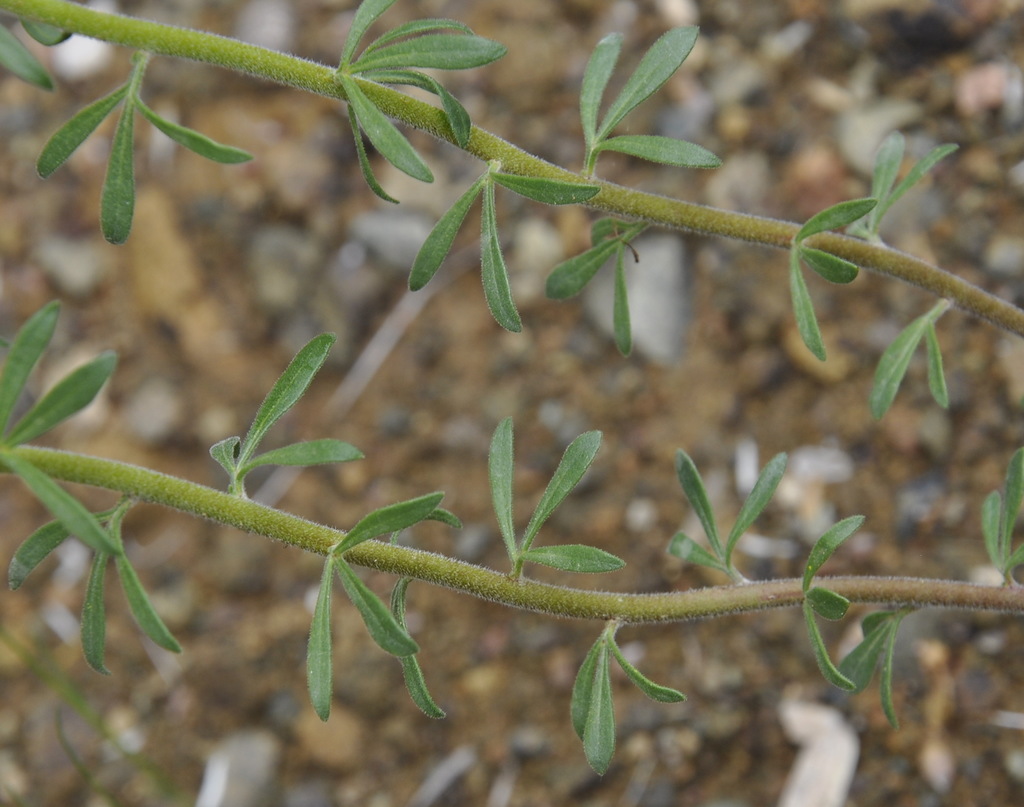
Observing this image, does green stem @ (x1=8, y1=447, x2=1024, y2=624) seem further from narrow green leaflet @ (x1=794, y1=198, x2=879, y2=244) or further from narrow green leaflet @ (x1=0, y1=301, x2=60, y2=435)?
narrow green leaflet @ (x1=794, y1=198, x2=879, y2=244)

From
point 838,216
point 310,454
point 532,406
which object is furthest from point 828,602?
point 532,406

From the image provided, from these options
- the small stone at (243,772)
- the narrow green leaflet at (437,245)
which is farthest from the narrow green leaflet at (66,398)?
the small stone at (243,772)

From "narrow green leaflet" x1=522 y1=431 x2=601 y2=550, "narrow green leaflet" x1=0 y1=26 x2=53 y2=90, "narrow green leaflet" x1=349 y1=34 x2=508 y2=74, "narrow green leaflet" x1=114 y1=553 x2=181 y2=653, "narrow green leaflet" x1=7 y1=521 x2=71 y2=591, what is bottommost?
"narrow green leaflet" x1=522 y1=431 x2=601 y2=550

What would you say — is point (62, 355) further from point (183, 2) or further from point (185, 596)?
point (183, 2)

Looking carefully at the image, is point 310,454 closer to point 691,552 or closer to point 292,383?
point 292,383

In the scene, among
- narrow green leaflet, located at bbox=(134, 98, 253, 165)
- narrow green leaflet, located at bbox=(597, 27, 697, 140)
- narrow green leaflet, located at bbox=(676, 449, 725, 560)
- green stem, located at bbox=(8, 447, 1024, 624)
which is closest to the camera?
green stem, located at bbox=(8, 447, 1024, 624)

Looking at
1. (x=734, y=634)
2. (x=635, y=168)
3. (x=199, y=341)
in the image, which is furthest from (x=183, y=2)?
(x=734, y=634)

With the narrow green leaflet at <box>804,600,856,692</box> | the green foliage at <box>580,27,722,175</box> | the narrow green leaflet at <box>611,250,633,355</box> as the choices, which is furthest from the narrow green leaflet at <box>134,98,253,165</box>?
the narrow green leaflet at <box>804,600,856,692</box>
